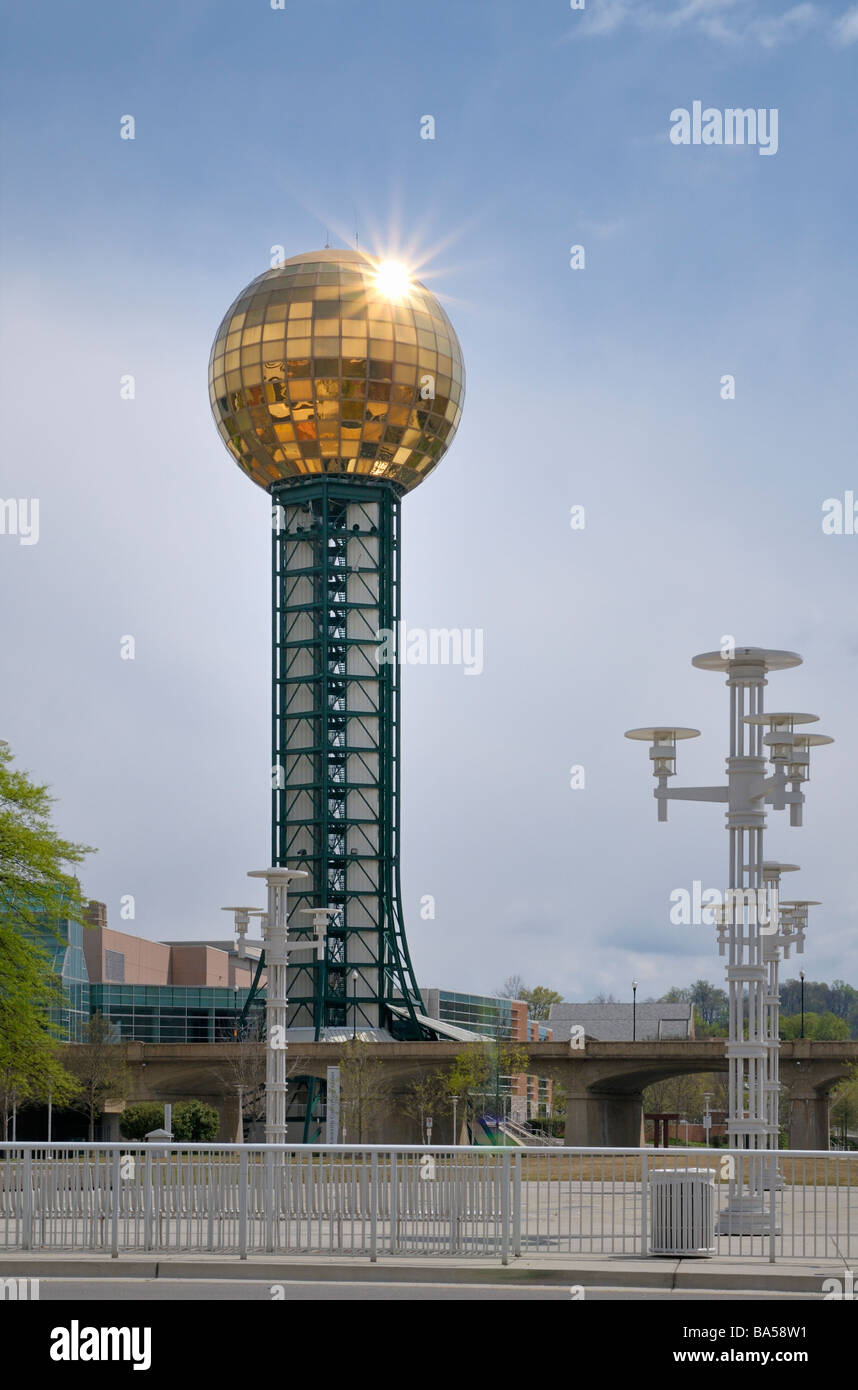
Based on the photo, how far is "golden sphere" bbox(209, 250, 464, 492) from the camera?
9331 cm

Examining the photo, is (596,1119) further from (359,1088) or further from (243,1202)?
(243,1202)

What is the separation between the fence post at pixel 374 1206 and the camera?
18922 millimetres

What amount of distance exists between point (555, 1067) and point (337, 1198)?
7066cm

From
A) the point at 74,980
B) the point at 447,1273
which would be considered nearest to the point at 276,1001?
the point at 447,1273

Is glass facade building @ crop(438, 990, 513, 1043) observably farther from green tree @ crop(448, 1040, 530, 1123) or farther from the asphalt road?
the asphalt road

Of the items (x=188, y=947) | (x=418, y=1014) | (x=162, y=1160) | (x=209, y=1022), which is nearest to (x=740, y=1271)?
(x=162, y=1160)

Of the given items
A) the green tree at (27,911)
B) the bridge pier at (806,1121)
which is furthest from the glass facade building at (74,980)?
the green tree at (27,911)

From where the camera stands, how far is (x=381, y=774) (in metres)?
93.0

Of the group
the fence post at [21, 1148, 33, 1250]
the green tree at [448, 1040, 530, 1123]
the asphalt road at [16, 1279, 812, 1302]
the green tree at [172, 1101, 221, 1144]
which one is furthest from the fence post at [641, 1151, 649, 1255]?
the green tree at [448, 1040, 530, 1123]

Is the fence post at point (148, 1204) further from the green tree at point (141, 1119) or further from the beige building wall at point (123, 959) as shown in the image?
the beige building wall at point (123, 959)

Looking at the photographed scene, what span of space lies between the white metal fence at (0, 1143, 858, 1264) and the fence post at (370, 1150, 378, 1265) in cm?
2
